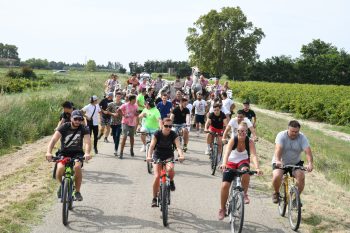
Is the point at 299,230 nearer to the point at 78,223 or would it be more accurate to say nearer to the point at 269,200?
the point at 269,200

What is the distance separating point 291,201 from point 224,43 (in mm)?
82258

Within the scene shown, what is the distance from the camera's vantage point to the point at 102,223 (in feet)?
27.8

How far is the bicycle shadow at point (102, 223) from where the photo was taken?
8.17m

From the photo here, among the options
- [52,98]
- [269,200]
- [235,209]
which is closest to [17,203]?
[235,209]

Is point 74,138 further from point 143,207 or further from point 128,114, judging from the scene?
point 128,114

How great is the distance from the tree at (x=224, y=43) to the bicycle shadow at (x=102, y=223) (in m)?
80.2

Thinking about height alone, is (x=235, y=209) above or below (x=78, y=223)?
above

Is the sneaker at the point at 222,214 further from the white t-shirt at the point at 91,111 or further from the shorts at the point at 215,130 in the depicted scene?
the white t-shirt at the point at 91,111

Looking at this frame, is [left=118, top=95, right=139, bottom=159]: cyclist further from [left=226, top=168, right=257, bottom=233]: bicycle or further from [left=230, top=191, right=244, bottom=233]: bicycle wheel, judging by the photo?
[left=230, top=191, right=244, bottom=233]: bicycle wheel

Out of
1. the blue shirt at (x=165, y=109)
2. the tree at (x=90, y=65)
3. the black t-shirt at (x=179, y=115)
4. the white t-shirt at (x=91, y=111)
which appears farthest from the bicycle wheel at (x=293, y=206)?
the tree at (x=90, y=65)

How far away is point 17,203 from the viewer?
9.61 m

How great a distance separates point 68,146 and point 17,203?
187cm

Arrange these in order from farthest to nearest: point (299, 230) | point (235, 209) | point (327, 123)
Result: point (327, 123), point (299, 230), point (235, 209)

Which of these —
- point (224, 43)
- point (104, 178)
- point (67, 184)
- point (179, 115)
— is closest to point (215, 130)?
point (179, 115)
